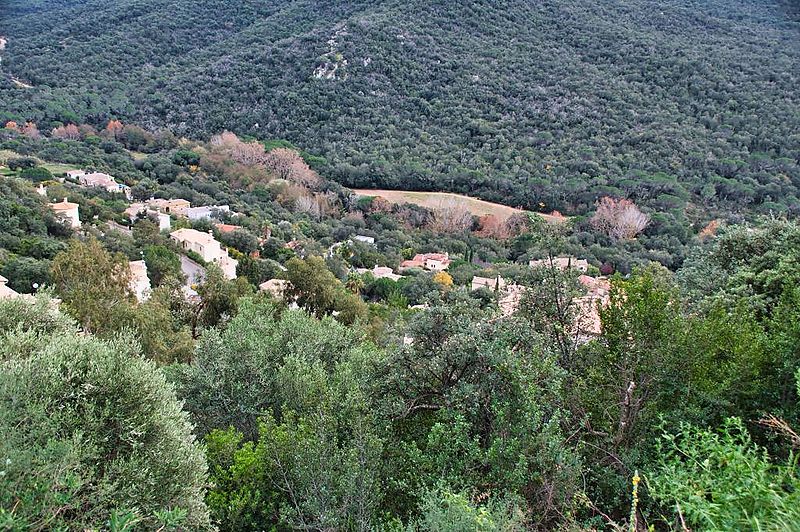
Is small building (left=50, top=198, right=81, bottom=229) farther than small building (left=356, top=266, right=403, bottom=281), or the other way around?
small building (left=356, top=266, right=403, bottom=281)

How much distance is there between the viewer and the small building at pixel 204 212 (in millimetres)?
32469

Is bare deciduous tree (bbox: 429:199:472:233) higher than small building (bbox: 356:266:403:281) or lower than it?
lower

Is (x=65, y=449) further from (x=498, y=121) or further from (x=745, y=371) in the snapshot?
(x=498, y=121)

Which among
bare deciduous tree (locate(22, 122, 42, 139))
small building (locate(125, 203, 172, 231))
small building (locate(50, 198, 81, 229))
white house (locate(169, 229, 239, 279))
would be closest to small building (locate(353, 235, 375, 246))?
white house (locate(169, 229, 239, 279))

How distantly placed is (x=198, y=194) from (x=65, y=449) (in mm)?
35257

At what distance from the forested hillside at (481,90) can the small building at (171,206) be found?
44.4 ft

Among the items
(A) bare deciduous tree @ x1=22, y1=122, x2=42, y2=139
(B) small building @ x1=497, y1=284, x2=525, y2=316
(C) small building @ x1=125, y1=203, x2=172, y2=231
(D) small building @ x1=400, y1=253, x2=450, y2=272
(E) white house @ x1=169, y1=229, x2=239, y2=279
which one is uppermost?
(B) small building @ x1=497, y1=284, x2=525, y2=316

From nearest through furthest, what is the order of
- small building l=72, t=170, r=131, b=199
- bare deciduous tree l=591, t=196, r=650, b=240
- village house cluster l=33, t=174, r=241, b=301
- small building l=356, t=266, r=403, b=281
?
village house cluster l=33, t=174, r=241, b=301 < small building l=356, t=266, r=403, b=281 < bare deciduous tree l=591, t=196, r=650, b=240 < small building l=72, t=170, r=131, b=199

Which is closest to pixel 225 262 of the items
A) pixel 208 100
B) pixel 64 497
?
pixel 64 497

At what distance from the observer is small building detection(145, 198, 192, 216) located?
32.6 meters

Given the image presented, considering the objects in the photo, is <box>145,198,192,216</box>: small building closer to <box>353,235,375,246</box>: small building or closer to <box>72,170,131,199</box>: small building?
<box>72,170,131,199</box>: small building

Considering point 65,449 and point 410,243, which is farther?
point 410,243

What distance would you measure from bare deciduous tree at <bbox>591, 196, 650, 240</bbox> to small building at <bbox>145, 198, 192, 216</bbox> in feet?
85.5

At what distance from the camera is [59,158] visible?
39.5 meters
